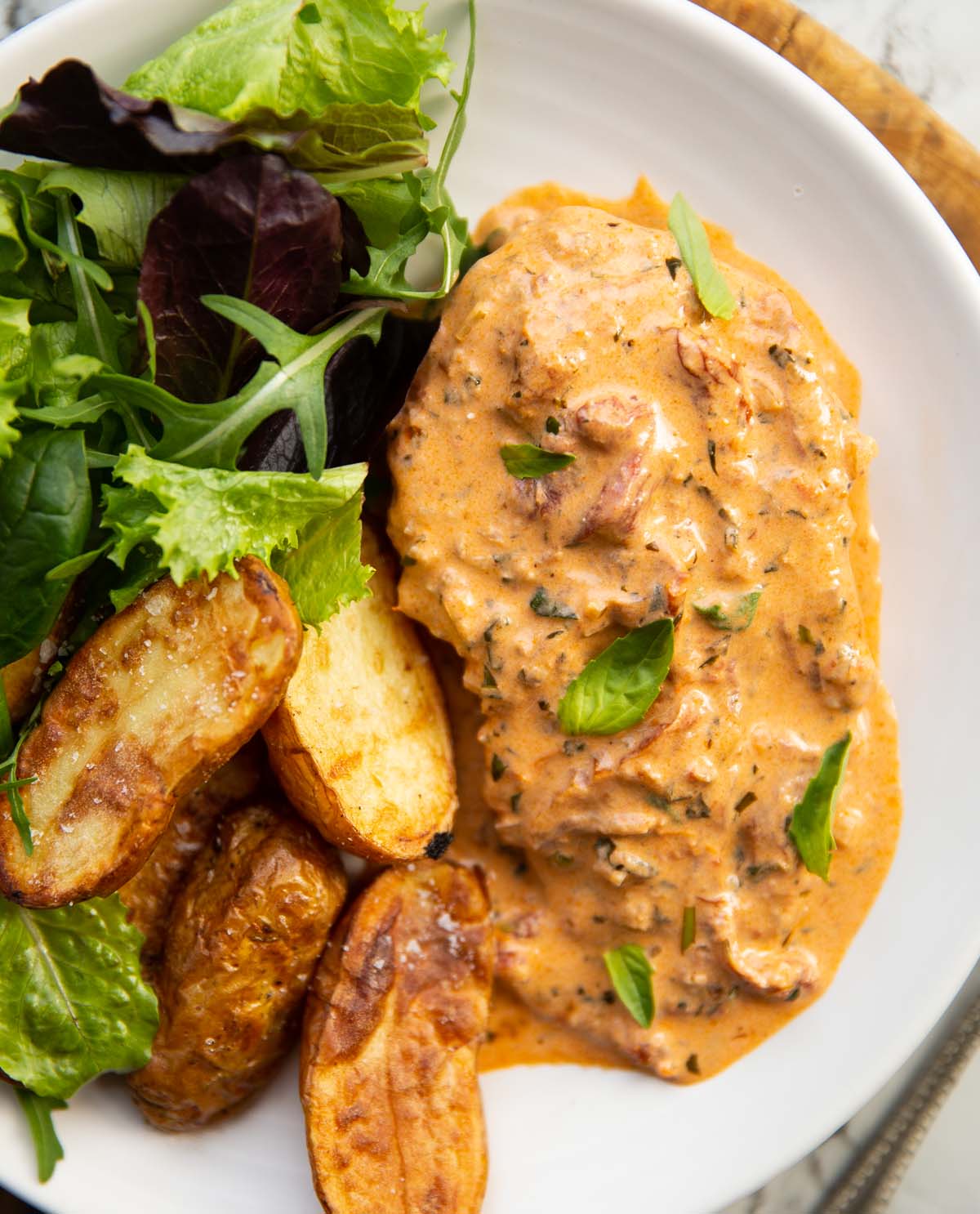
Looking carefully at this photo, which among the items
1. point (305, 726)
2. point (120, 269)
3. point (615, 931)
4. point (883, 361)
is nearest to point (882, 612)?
point (883, 361)

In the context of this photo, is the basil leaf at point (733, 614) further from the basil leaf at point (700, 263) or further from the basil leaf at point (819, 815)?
the basil leaf at point (700, 263)

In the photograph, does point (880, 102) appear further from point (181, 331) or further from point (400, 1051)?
point (400, 1051)

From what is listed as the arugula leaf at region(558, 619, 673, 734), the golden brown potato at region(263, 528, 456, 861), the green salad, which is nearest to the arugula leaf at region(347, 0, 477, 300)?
the green salad

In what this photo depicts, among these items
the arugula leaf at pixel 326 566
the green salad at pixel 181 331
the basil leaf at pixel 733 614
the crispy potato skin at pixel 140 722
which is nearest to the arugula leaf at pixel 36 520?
the green salad at pixel 181 331

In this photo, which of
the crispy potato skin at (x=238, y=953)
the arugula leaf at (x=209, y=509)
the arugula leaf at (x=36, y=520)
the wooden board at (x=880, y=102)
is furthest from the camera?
the wooden board at (x=880, y=102)

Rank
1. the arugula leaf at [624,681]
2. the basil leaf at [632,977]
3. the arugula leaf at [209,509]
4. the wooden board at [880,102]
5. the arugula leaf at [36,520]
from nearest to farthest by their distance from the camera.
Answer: the arugula leaf at [209,509], the arugula leaf at [36,520], the arugula leaf at [624,681], the basil leaf at [632,977], the wooden board at [880,102]

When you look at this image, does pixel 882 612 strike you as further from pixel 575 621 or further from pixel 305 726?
pixel 305 726

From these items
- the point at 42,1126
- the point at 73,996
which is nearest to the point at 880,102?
the point at 73,996
